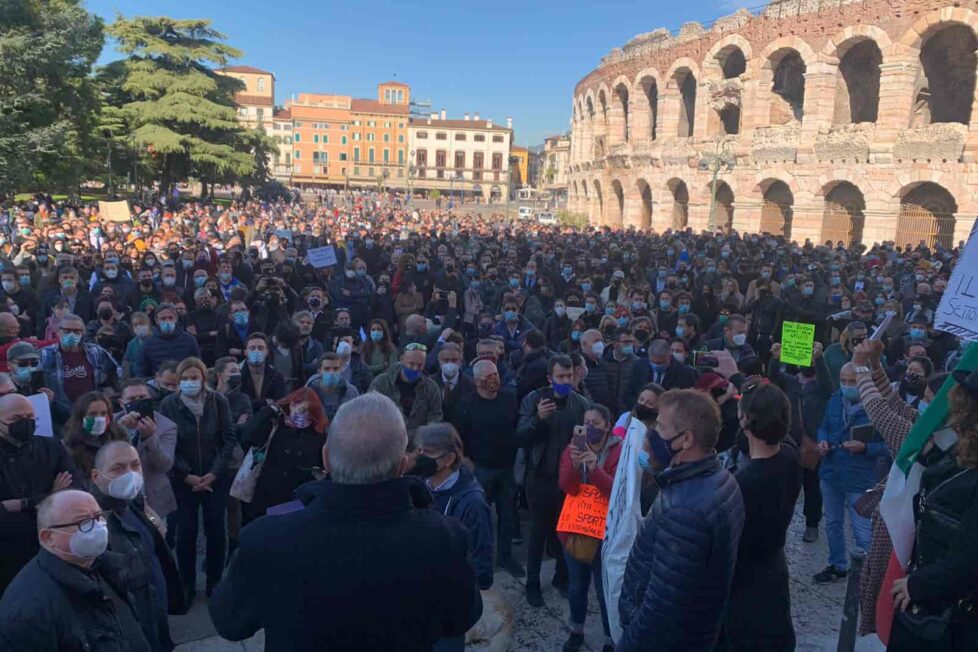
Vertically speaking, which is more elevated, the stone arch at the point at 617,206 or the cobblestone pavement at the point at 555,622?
the stone arch at the point at 617,206

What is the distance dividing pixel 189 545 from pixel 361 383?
7.38 feet

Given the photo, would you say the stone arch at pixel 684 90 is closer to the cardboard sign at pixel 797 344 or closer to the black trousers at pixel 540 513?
the cardboard sign at pixel 797 344

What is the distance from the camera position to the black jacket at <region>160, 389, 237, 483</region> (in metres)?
5.18

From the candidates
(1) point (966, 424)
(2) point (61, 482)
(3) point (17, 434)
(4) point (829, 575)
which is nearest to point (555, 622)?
(4) point (829, 575)

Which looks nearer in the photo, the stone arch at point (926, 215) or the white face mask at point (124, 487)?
the white face mask at point (124, 487)

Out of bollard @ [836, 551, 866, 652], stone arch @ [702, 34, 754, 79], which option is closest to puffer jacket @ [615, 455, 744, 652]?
bollard @ [836, 551, 866, 652]

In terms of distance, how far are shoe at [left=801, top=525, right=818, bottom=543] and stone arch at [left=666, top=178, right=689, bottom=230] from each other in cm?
3385

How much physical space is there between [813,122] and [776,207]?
4.57 m

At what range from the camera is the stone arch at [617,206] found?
4433 cm

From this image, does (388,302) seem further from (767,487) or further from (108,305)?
(767,487)

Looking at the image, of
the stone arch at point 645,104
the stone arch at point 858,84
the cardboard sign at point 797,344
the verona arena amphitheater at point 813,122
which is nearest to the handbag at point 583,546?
the cardboard sign at point 797,344

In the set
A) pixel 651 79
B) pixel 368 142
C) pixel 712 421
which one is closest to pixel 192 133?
pixel 651 79

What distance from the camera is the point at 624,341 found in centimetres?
739

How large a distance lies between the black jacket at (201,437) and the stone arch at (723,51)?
1309 inches
